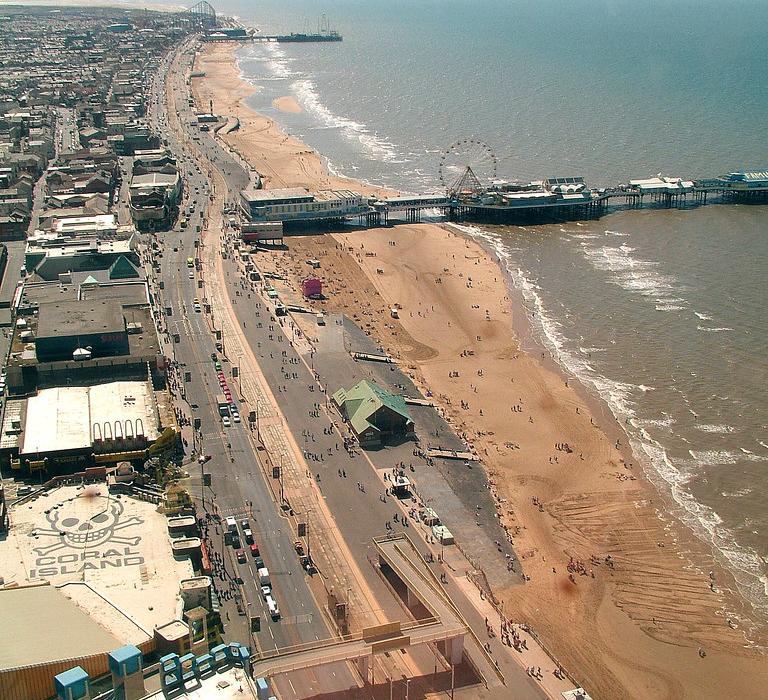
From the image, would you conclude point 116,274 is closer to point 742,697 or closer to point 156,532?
point 156,532

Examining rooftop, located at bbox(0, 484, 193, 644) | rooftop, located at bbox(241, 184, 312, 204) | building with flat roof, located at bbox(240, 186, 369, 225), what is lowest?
rooftop, located at bbox(0, 484, 193, 644)

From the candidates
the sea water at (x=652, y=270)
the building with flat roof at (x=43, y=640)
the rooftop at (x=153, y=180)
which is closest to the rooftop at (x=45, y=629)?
the building with flat roof at (x=43, y=640)

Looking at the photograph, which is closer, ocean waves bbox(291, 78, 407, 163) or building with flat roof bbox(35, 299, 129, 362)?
building with flat roof bbox(35, 299, 129, 362)

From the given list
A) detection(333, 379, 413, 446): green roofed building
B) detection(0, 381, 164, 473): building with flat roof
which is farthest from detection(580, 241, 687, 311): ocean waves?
detection(0, 381, 164, 473): building with flat roof

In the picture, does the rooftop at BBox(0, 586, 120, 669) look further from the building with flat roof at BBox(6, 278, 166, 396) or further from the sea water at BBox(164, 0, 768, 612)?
the sea water at BBox(164, 0, 768, 612)

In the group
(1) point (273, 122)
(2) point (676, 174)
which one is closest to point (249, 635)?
(2) point (676, 174)

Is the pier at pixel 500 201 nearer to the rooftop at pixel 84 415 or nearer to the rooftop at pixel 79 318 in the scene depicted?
the rooftop at pixel 79 318
